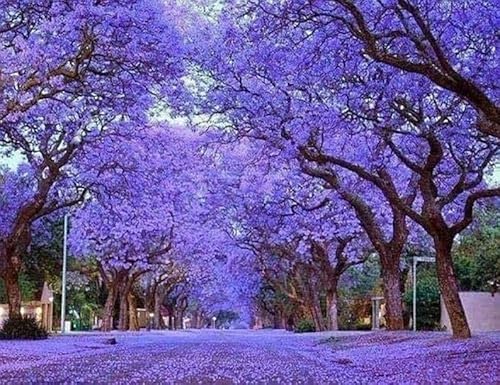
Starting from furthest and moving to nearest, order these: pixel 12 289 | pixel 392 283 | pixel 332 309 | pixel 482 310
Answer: pixel 332 309 < pixel 482 310 < pixel 12 289 < pixel 392 283

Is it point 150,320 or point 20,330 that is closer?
point 20,330

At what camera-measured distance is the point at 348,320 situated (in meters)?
48.2

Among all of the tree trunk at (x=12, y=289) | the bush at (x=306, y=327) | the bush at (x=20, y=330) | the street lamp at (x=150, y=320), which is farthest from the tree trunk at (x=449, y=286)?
the street lamp at (x=150, y=320)

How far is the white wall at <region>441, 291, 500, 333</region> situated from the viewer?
109 ft

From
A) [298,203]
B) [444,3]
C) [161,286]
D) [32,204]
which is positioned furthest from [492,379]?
[161,286]

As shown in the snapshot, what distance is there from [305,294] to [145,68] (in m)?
28.6

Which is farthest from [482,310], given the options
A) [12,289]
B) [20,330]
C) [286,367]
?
[286,367]

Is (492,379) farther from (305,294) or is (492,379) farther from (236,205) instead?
(305,294)

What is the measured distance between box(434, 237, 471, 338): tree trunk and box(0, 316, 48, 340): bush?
43.4 ft

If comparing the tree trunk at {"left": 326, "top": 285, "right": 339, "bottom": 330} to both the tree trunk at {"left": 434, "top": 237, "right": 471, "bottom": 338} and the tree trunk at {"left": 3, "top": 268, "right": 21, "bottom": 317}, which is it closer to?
the tree trunk at {"left": 3, "top": 268, "right": 21, "bottom": 317}

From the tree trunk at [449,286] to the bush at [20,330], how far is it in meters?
13.2

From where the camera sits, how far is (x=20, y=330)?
2648 cm

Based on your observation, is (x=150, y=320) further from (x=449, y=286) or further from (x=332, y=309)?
(x=449, y=286)

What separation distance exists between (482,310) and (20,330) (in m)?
17.1
